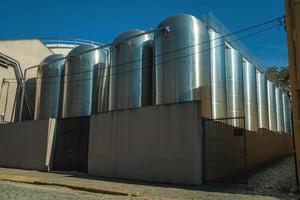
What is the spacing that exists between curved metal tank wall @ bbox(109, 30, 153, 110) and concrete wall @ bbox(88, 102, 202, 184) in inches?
→ 49.1

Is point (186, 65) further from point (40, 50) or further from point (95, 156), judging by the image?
point (40, 50)

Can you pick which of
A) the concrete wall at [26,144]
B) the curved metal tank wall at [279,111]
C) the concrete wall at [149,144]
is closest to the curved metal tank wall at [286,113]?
the curved metal tank wall at [279,111]

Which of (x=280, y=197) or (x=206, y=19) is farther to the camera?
(x=206, y=19)

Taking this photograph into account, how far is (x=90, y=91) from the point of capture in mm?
21281

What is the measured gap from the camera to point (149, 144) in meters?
15.0

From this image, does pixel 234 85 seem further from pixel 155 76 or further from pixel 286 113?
pixel 286 113

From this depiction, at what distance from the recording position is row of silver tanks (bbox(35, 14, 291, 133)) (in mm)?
15719

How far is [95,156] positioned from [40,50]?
15019 millimetres

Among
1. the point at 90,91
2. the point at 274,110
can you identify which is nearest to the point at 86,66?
the point at 90,91

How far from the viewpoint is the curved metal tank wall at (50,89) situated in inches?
897

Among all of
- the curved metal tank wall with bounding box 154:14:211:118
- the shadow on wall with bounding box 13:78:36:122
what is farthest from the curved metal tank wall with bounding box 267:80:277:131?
the shadow on wall with bounding box 13:78:36:122

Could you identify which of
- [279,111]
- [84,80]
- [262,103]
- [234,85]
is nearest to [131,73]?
[84,80]

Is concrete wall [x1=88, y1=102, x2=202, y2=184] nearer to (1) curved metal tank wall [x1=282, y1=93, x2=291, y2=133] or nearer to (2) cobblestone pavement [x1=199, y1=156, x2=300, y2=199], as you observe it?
(2) cobblestone pavement [x1=199, y1=156, x2=300, y2=199]

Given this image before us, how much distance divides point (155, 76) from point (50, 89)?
372 inches
